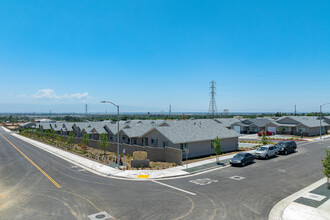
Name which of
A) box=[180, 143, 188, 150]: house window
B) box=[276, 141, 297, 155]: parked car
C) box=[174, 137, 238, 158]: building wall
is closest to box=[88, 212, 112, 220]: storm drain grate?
box=[174, 137, 238, 158]: building wall

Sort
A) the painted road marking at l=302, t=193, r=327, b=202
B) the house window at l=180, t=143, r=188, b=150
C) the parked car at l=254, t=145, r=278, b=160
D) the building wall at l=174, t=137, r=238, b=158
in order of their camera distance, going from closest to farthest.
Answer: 1. the painted road marking at l=302, t=193, r=327, b=202
2. the parked car at l=254, t=145, r=278, b=160
3. the house window at l=180, t=143, r=188, b=150
4. the building wall at l=174, t=137, r=238, b=158

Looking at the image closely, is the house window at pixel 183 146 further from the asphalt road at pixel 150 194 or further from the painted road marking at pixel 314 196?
the painted road marking at pixel 314 196

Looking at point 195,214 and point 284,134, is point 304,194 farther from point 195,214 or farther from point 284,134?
point 284,134

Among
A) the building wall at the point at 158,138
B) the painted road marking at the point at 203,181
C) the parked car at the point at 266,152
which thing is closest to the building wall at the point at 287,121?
the parked car at the point at 266,152

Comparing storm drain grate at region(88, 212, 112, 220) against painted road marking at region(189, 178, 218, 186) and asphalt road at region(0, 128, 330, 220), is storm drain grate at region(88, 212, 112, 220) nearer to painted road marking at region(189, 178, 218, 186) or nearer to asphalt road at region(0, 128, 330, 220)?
asphalt road at region(0, 128, 330, 220)

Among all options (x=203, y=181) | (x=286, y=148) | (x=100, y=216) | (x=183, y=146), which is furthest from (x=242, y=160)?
(x=100, y=216)

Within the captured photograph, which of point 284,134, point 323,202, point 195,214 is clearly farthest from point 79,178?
point 284,134

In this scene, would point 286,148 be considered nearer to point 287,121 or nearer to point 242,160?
point 242,160

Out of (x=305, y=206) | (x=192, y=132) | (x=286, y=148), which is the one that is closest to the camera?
(x=305, y=206)
